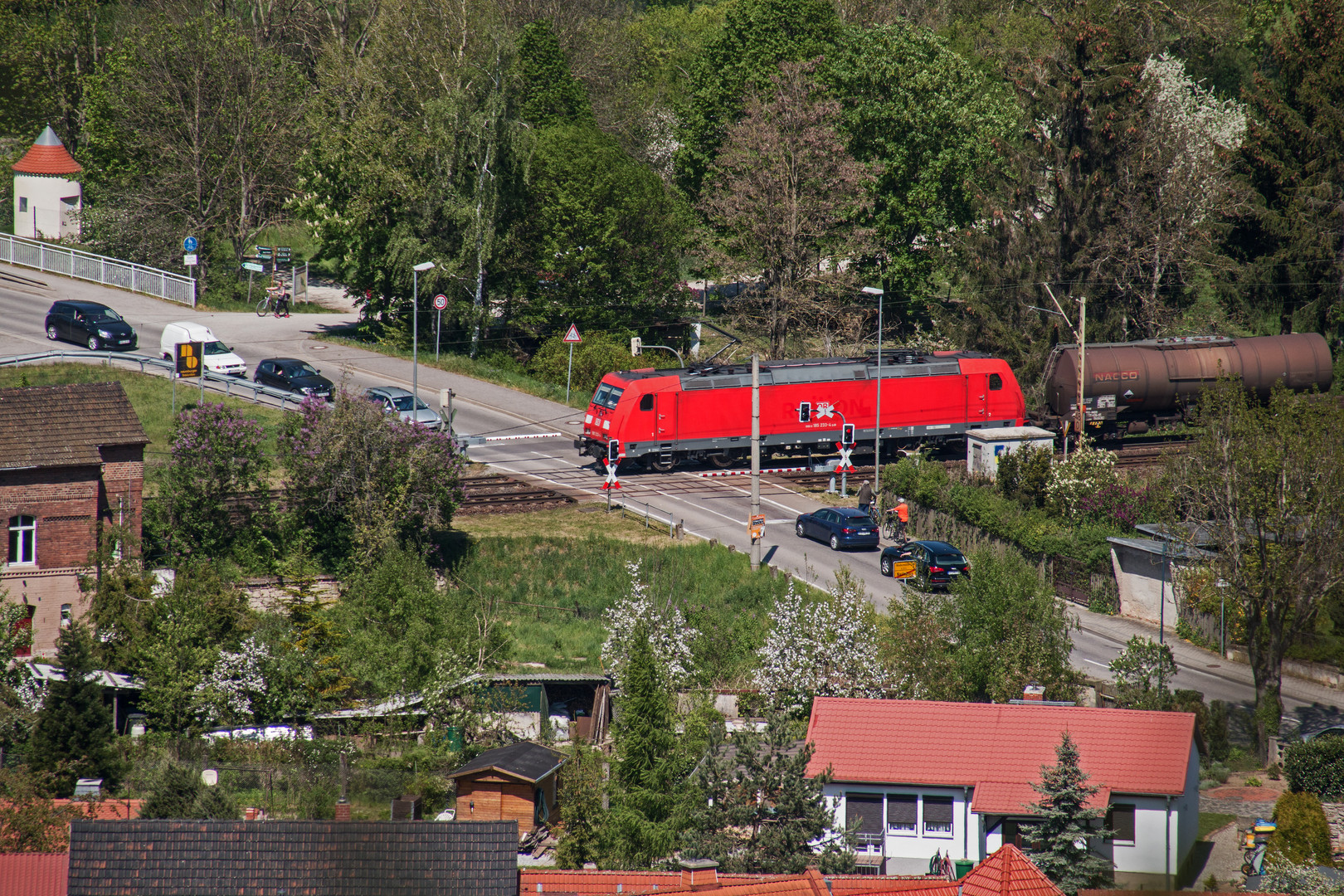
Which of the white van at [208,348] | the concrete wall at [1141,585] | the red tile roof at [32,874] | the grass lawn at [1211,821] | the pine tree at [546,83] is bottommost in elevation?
the grass lawn at [1211,821]

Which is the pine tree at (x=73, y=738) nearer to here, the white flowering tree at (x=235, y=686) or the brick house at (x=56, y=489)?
the white flowering tree at (x=235, y=686)

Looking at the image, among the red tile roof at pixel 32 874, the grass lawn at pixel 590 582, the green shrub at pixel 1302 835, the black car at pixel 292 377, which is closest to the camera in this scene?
the red tile roof at pixel 32 874

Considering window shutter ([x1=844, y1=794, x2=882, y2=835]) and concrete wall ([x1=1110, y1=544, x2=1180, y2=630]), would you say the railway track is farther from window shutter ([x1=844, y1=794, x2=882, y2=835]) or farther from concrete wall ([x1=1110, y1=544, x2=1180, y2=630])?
window shutter ([x1=844, y1=794, x2=882, y2=835])

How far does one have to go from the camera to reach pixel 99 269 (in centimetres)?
6869

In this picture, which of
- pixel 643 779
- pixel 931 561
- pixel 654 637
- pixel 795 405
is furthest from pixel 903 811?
pixel 795 405

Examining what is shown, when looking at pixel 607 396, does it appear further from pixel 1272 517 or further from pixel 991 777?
pixel 991 777

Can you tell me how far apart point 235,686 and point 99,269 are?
4273 cm

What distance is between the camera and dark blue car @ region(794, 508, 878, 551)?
45.2m

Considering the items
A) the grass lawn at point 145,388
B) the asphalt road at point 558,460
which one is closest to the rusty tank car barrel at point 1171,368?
the asphalt road at point 558,460

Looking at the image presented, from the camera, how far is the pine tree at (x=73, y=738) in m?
29.3

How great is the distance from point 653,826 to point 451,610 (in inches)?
493

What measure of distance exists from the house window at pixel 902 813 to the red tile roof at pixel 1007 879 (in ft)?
20.9

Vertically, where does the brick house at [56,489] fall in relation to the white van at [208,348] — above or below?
below

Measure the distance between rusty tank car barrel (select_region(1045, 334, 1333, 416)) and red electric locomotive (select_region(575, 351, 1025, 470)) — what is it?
2.41m
